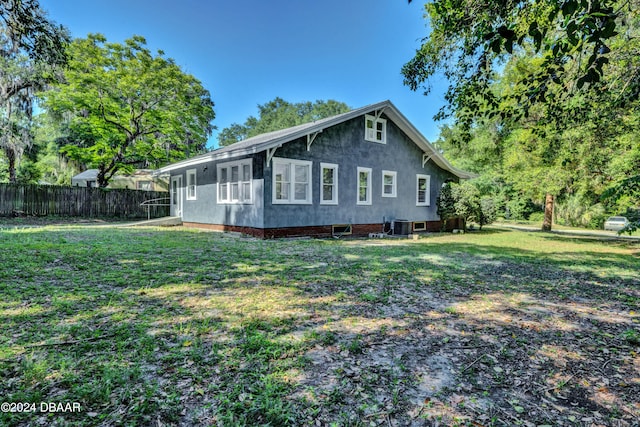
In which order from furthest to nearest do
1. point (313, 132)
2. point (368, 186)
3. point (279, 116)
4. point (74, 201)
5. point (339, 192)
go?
point (279, 116) → point (74, 201) → point (368, 186) → point (339, 192) → point (313, 132)

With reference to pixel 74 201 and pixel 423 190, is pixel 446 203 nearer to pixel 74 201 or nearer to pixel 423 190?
pixel 423 190

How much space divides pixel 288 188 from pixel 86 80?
1386 cm

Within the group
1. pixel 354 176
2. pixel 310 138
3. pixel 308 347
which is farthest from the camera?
pixel 354 176

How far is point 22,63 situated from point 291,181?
1709cm

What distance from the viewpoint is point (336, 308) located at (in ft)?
13.0

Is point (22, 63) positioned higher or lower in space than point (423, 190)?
higher

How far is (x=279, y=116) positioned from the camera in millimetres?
51312

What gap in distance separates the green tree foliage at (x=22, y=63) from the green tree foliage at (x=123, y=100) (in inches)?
44.0

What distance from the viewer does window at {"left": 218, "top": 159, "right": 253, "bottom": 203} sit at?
36.9 ft

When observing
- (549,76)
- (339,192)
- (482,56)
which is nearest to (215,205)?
(339,192)

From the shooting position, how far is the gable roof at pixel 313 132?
10031 millimetres

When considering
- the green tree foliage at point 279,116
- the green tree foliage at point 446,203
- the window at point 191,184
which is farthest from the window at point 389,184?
the green tree foliage at point 279,116

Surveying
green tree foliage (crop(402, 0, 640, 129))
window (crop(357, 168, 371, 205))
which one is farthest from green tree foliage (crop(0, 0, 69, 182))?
window (crop(357, 168, 371, 205))

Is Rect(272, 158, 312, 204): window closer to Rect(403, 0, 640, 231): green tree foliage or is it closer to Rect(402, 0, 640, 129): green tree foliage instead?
Rect(403, 0, 640, 231): green tree foliage
